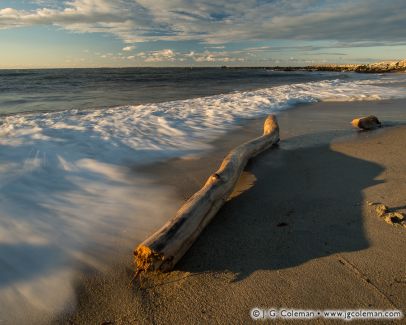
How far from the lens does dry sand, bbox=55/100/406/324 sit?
202cm

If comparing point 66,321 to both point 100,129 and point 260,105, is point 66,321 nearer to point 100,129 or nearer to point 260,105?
point 100,129

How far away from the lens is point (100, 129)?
275 inches

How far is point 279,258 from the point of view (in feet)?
7.99

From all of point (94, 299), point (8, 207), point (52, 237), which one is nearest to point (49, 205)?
point (8, 207)

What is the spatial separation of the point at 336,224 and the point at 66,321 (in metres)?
2.29

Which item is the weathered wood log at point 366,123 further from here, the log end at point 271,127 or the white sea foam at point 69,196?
the white sea foam at point 69,196

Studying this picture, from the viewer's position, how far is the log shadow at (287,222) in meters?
2.45

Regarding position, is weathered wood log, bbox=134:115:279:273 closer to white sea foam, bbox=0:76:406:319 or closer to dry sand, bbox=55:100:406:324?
dry sand, bbox=55:100:406:324

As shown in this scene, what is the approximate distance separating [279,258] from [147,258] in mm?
1010

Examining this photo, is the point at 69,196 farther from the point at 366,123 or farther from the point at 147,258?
the point at 366,123

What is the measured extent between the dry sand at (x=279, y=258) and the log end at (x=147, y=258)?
0.12 metres

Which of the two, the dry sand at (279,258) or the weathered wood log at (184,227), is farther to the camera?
the weathered wood log at (184,227)

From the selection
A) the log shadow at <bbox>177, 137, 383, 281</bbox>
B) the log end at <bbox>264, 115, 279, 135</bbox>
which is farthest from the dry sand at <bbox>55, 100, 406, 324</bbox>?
the log end at <bbox>264, 115, 279, 135</bbox>

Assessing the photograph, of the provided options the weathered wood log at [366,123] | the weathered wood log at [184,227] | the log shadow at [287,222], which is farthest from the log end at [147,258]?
the weathered wood log at [366,123]
